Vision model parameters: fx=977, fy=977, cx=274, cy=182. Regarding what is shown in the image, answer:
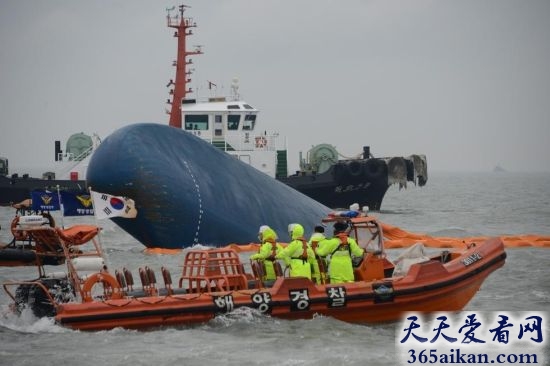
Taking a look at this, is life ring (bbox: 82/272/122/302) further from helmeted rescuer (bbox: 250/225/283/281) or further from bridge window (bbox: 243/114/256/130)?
bridge window (bbox: 243/114/256/130)

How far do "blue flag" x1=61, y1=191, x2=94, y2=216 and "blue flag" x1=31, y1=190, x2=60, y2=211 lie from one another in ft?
0.57

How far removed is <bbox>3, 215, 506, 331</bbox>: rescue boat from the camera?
14.2 metres

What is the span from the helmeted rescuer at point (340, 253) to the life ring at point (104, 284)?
10.5 ft

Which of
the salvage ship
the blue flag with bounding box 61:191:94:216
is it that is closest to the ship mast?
the salvage ship

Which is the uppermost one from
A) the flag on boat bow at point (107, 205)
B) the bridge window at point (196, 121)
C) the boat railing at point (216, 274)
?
the bridge window at point (196, 121)

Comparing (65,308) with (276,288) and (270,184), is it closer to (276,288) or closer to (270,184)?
(276,288)

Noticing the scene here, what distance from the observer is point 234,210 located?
83.8 feet

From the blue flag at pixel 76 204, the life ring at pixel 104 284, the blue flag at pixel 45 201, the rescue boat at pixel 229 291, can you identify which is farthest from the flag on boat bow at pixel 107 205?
the life ring at pixel 104 284

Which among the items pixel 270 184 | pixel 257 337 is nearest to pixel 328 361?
pixel 257 337

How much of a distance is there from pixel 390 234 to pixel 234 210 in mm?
6032

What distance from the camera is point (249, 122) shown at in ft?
137

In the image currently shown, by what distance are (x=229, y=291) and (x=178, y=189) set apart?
9.69 m

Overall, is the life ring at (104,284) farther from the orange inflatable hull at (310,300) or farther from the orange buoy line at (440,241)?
the orange buoy line at (440,241)

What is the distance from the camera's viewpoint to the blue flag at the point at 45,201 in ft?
51.6
